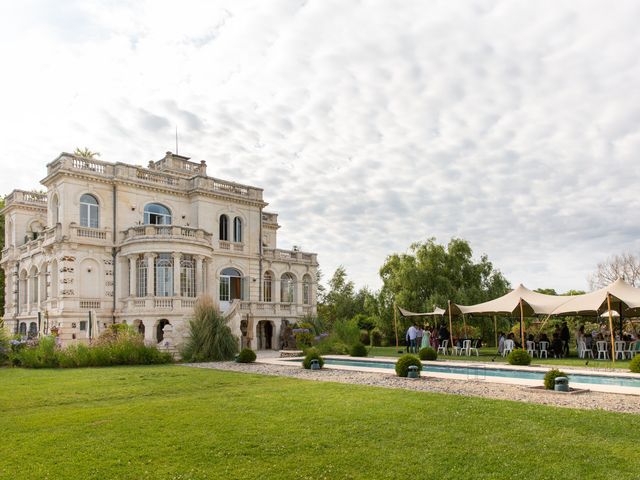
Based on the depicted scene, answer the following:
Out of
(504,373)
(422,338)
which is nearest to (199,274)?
(422,338)

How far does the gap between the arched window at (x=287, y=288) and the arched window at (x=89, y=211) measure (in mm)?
12951

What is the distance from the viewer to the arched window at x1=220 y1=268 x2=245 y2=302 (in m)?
33.8

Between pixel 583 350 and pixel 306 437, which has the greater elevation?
pixel 306 437

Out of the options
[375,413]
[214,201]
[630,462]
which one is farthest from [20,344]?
[630,462]

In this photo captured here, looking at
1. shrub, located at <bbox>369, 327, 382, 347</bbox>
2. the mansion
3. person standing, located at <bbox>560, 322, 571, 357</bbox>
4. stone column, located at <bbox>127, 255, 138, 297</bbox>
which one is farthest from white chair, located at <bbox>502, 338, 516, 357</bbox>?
stone column, located at <bbox>127, 255, 138, 297</bbox>

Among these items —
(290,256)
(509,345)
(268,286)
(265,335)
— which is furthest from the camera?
(290,256)

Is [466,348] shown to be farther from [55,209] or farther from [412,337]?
[55,209]

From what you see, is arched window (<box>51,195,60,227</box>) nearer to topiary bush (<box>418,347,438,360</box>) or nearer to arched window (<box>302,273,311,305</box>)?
arched window (<box>302,273,311,305</box>)

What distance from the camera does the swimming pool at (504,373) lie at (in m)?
14.3

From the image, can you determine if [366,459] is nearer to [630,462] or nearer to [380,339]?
[630,462]

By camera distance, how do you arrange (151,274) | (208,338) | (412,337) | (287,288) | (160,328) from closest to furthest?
1. (208,338)
2. (412,337)
3. (151,274)
4. (160,328)
5. (287,288)

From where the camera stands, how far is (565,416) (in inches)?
365

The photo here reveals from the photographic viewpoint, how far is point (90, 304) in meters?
28.5

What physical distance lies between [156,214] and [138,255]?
3.53 metres
